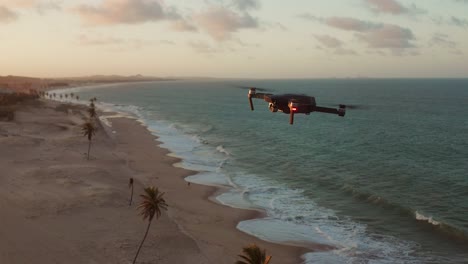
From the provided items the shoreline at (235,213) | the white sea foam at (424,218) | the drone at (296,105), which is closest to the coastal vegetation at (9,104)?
the shoreline at (235,213)

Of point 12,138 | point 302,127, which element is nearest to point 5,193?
point 12,138

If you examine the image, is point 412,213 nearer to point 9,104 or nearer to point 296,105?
point 296,105

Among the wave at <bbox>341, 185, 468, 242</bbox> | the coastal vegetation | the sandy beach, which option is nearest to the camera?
the sandy beach

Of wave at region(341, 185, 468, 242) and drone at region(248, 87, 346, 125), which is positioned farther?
wave at region(341, 185, 468, 242)

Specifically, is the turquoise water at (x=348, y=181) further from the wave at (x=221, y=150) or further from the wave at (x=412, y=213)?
the wave at (x=221, y=150)

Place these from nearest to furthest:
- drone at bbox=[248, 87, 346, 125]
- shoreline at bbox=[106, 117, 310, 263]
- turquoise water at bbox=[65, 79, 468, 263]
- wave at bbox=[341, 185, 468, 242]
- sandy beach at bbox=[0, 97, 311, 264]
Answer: drone at bbox=[248, 87, 346, 125], sandy beach at bbox=[0, 97, 311, 264], shoreline at bbox=[106, 117, 310, 263], turquoise water at bbox=[65, 79, 468, 263], wave at bbox=[341, 185, 468, 242]

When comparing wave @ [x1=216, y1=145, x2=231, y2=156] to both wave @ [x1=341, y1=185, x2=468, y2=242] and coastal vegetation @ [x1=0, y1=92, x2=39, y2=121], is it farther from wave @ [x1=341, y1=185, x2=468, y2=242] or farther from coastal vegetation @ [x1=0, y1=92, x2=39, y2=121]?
coastal vegetation @ [x1=0, y1=92, x2=39, y2=121]

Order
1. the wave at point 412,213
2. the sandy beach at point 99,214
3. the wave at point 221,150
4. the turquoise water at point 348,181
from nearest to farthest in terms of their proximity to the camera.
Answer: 1. the sandy beach at point 99,214
2. the turquoise water at point 348,181
3. the wave at point 412,213
4. the wave at point 221,150

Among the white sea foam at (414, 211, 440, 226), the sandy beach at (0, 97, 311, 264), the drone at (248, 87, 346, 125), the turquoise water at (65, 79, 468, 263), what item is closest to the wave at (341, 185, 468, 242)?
the white sea foam at (414, 211, 440, 226)

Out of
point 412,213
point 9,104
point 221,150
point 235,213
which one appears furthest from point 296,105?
point 9,104
